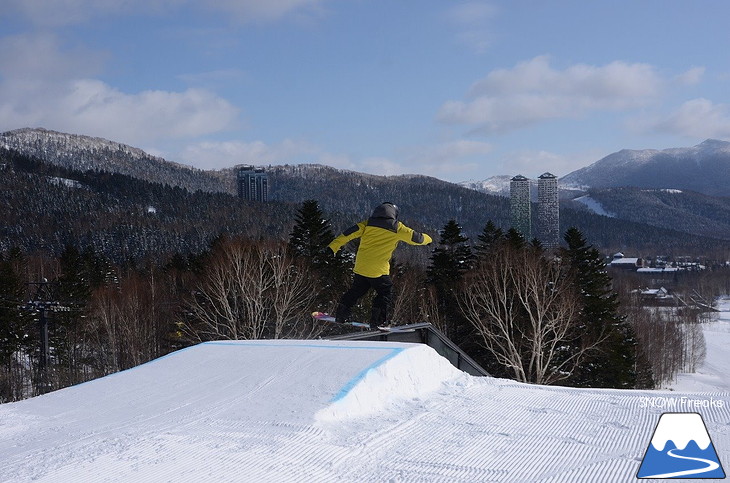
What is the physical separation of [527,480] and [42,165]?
580 ft

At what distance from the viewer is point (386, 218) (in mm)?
9094

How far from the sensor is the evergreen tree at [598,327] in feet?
101

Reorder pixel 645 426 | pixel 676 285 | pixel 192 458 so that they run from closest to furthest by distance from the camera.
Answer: pixel 192 458, pixel 645 426, pixel 676 285

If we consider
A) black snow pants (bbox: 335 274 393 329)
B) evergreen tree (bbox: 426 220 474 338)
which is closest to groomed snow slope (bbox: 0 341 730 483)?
black snow pants (bbox: 335 274 393 329)

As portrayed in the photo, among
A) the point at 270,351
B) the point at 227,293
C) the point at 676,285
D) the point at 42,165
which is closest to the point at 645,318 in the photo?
the point at 227,293

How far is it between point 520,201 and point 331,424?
504ft

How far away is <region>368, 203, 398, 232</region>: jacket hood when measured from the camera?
29.8ft

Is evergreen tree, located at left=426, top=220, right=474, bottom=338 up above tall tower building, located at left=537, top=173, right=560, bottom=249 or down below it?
below

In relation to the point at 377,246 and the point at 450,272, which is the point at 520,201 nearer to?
the point at 450,272

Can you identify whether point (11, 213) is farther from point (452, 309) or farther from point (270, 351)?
point (270, 351)

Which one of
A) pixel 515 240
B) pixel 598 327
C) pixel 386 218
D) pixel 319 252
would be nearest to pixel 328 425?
pixel 386 218

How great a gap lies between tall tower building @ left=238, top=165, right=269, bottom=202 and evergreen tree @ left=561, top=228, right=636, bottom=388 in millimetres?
143465

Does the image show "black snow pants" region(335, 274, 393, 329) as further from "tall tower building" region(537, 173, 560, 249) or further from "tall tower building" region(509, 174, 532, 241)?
"tall tower building" region(509, 174, 532, 241)

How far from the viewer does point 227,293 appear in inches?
1219
